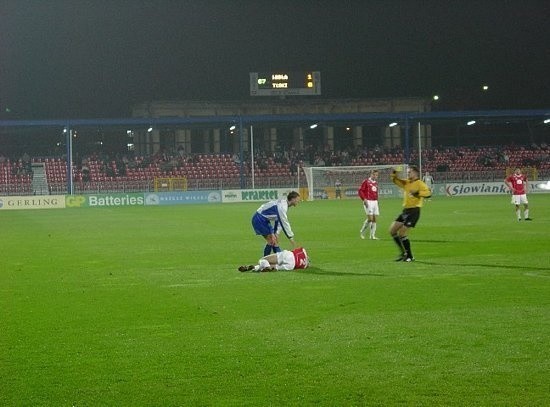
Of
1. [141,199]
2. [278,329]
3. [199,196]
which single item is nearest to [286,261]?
[278,329]

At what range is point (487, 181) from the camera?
63844 millimetres

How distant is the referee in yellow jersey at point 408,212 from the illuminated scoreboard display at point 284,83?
55.3m

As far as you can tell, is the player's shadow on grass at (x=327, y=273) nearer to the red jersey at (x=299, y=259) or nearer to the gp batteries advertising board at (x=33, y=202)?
the red jersey at (x=299, y=259)

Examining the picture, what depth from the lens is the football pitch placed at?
7.29 m

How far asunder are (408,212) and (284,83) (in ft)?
186

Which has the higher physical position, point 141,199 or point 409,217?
point 409,217

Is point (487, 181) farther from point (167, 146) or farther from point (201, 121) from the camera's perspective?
point (167, 146)

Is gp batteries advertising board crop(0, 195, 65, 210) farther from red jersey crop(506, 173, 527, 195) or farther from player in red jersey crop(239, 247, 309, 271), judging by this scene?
player in red jersey crop(239, 247, 309, 271)

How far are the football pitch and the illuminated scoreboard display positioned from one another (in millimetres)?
53411

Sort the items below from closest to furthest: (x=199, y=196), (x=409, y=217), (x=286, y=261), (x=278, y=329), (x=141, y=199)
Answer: (x=278, y=329)
(x=286, y=261)
(x=409, y=217)
(x=141, y=199)
(x=199, y=196)

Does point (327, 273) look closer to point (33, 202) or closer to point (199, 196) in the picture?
point (199, 196)

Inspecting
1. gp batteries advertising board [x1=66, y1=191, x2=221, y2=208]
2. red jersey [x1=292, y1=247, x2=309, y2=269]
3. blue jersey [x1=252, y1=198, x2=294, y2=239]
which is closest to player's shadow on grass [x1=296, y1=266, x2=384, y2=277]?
red jersey [x1=292, y1=247, x2=309, y2=269]

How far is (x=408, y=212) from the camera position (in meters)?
17.9

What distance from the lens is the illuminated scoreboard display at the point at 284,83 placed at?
239 feet
